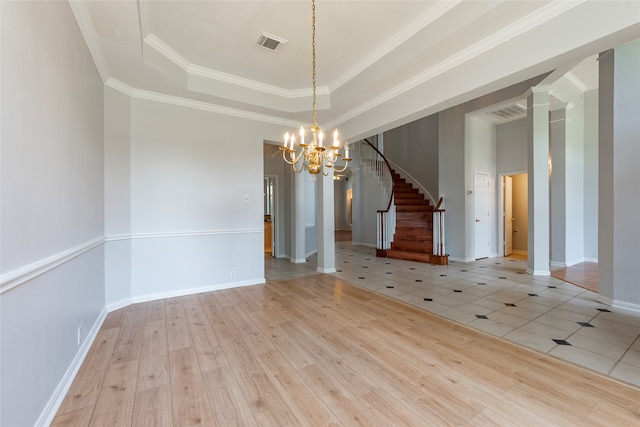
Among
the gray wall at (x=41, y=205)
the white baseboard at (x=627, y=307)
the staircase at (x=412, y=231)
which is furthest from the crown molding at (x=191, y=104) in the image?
the white baseboard at (x=627, y=307)

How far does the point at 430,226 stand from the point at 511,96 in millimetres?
3283

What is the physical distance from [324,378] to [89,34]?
3645 mm

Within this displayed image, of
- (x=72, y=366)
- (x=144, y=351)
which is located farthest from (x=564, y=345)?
(x=72, y=366)

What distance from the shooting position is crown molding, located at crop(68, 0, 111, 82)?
84.5 inches

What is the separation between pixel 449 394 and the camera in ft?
5.88

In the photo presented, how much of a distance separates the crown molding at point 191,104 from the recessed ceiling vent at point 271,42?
4.51 feet

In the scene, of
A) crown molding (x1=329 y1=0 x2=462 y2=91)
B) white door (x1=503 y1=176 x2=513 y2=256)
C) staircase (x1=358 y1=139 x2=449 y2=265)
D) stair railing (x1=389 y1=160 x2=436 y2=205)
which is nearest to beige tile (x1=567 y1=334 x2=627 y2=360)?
crown molding (x1=329 y1=0 x2=462 y2=91)

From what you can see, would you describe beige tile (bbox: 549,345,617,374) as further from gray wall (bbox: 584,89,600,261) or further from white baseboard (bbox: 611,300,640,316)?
gray wall (bbox: 584,89,600,261)

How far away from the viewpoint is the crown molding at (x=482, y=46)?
2.20 m

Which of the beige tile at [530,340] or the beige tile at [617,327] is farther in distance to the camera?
the beige tile at [617,327]

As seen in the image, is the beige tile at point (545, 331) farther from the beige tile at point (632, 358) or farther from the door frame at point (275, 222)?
the door frame at point (275, 222)

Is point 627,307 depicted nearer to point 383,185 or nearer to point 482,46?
point 482,46

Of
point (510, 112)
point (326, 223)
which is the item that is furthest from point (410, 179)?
point (326, 223)

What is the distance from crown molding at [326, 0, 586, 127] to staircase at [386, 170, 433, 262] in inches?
157
